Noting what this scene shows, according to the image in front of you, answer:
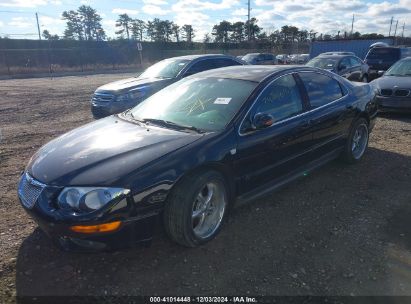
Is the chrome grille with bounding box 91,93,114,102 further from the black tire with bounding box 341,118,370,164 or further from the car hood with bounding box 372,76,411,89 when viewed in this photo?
the car hood with bounding box 372,76,411,89

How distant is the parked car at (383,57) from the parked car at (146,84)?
29.7 feet

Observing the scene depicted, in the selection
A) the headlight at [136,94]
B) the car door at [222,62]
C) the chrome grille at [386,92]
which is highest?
the car door at [222,62]

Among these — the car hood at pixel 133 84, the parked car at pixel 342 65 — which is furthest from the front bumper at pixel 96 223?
the parked car at pixel 342 65

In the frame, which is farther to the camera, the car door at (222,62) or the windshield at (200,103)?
the car door at (222,62)

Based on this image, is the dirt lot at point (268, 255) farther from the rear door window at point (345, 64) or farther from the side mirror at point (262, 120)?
the rear door window at point (345, 64)

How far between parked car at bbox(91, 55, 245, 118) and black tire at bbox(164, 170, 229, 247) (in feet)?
18.5

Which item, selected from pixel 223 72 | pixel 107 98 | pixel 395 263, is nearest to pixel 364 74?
pixel 107 98

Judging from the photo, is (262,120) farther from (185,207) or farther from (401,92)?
(401,92)

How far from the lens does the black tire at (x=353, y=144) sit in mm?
5324

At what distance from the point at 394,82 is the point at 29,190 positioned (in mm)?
8858

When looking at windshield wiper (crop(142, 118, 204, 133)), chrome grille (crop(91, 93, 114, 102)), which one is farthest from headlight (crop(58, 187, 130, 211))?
chrome grille (crop(91, 93, 114, 102))

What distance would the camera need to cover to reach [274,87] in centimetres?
404

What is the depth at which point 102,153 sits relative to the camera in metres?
3.18

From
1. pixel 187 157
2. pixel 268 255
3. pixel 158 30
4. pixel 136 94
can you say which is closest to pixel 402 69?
pixel 136 94
